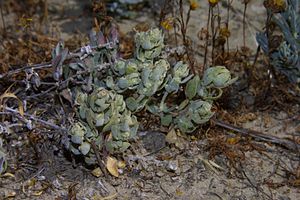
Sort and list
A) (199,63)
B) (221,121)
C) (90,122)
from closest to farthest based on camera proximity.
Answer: (90,122) → (221,121) → (199,63)

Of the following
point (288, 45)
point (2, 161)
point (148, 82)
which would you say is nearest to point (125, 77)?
point (148, 82)

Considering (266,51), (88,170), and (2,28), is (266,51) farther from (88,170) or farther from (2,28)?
(2,28)

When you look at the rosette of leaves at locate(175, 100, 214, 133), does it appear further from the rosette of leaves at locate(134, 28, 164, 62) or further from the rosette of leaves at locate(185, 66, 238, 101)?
the rosette of leaves at locate(134, 28, 164, 62)

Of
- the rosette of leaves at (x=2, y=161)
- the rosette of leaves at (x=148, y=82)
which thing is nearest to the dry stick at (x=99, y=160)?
the rosette of leaves at (x=148, y=82)

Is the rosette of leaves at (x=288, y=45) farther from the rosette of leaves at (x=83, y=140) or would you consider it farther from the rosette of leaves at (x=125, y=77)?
the rosette of leaves at (x=83, y=140)

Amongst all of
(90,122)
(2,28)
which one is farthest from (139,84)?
(2,28)

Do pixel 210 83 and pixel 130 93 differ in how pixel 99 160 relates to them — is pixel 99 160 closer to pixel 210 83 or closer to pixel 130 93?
pixel 130 93
